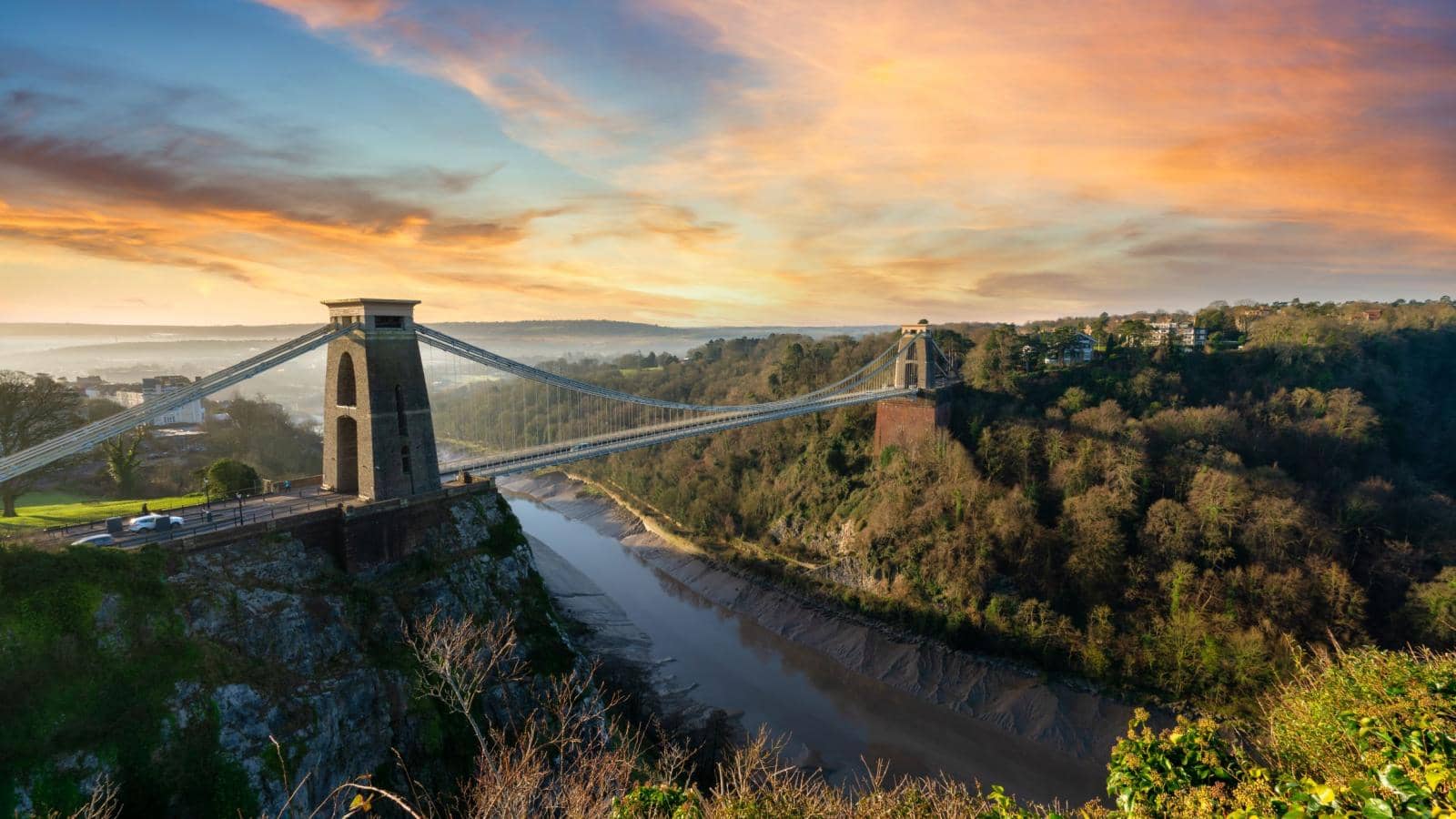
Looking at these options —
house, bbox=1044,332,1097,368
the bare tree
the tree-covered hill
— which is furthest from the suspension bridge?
house, bbox=1044,332,1097,368

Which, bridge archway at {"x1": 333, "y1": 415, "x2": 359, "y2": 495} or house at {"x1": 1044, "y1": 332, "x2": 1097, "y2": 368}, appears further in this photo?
house at {"x1": 1044, "y1": 332, "x2": 1097, "y2": 368}

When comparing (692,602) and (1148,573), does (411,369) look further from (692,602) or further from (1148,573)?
(1148,573)

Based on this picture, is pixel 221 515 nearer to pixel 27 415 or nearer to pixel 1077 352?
pixel 27 415

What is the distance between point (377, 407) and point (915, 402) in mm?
18885

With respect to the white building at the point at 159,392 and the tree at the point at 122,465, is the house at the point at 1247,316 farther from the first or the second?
the white building at the point at 159,392

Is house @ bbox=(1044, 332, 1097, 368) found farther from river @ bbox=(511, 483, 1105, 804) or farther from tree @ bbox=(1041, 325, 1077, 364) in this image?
river @ bbox=(511, 483, 1105, 804)

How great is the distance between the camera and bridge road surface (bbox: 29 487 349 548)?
9.76m

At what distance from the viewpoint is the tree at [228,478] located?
12.7 meters

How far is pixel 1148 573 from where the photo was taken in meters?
17.3

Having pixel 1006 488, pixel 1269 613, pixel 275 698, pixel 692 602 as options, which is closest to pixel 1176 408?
pixel 1006 488

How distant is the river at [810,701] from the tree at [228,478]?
10.5 m

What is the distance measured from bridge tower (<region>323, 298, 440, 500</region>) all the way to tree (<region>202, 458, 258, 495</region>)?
63.7 inches

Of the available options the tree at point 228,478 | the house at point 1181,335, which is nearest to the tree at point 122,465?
the tree at point 228,478

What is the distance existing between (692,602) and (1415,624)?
20055 mm
